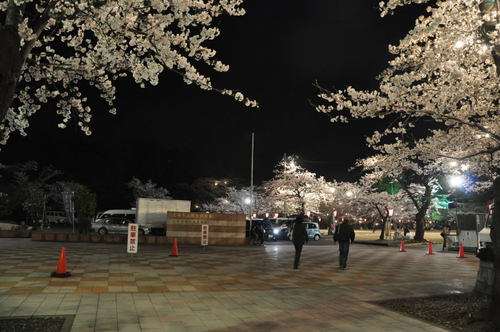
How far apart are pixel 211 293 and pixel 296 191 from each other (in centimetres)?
3583

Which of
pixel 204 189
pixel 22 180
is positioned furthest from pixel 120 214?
pixel 204 189

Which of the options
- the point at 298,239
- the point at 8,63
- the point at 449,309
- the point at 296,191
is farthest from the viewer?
the point at 296,191

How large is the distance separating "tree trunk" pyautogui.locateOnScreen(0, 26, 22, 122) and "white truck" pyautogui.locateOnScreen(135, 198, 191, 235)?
20.5m

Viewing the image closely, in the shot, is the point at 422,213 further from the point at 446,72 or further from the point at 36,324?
the point at 36,324

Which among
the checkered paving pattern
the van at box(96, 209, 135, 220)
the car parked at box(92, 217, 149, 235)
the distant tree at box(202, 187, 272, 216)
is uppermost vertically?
the distant tree at box(202, 187, 272, 216)

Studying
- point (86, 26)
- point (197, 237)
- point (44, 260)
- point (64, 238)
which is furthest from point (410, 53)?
point (64, 238)

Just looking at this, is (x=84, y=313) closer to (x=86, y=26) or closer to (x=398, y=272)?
(x=86, y=26)

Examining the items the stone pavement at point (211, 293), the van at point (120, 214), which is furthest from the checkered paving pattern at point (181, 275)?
the van at point (120, 214)

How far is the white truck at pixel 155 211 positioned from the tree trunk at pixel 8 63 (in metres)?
20.5

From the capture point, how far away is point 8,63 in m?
4.54

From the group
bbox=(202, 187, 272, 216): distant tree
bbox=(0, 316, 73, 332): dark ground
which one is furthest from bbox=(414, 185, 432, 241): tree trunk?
bbox=(0, 316, 73, 332): dark ground

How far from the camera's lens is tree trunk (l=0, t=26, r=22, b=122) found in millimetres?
4516

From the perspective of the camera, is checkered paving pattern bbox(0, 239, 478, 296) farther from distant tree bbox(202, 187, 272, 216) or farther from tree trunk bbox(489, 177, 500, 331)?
distant tree bbox(202, 187, 272, 216)

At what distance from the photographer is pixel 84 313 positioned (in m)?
6.23
